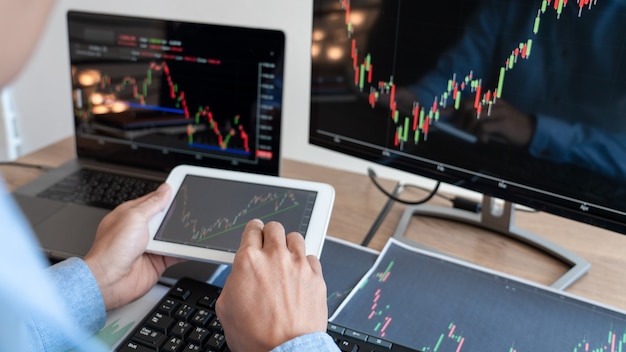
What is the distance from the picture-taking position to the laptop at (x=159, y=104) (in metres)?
0.96

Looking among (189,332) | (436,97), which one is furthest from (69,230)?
(436,97)

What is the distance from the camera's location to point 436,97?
83cm

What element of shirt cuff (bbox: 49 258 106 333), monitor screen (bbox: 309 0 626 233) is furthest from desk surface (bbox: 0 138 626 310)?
shirt cuff (bbox: 49 258 106 333)

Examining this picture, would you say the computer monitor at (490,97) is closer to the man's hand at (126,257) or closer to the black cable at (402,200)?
the black cable at (402,200)

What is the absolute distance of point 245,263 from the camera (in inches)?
26.0

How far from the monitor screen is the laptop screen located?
99mm

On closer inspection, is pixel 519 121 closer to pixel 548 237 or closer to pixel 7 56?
pixel 548 237

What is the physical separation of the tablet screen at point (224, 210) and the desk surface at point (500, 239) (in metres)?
0.15

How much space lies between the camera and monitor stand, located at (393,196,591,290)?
0.85 m

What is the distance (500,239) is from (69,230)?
0.66 m

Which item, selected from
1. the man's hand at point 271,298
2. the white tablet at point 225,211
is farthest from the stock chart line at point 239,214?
the man's hand at point 271,298

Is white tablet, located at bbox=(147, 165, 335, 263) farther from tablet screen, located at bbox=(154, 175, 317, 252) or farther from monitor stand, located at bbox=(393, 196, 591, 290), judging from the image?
monitor stand, located at bbox=(393, 196, 591, 290)

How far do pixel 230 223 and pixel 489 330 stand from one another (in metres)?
0.35

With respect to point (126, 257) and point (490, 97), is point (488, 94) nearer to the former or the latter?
point (490, 97)
